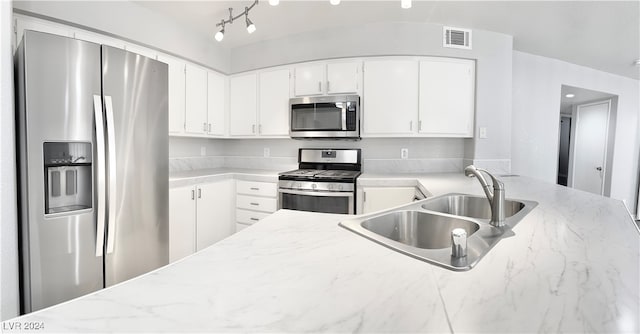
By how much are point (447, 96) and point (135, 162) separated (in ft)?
9.28

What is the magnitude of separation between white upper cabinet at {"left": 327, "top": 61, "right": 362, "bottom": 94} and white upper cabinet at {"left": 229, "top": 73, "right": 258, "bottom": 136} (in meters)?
0.97

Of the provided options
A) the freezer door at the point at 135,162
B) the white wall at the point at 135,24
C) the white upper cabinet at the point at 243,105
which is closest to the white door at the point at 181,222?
the freezer door at the point at 135,162

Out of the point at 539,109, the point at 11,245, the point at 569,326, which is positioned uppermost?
the point at 539,109

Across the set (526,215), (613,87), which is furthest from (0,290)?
(613,87)

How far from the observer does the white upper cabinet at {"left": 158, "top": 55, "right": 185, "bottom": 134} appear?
275cm

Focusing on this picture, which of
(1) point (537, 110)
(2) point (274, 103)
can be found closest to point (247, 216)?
(2) point (274, 103)

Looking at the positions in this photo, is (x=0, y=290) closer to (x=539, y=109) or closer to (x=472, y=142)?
(x=472, y=142)

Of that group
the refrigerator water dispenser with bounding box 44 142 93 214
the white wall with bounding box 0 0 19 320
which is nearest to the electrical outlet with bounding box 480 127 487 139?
the refrigerator water dispenser with bounding box 44 142 93 214

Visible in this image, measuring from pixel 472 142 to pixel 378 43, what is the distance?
1452mm

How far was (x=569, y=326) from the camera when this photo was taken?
17.1 inches

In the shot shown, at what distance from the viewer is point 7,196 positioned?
133 centimetres

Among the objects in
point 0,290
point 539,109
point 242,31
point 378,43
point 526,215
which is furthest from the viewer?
point 539,109

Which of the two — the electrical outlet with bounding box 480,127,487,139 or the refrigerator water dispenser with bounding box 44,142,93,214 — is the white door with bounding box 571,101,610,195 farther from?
the refrigerator water dispenser with bounding box 44,142,93,214

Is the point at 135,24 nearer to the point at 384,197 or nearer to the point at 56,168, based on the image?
the point at 56,168
